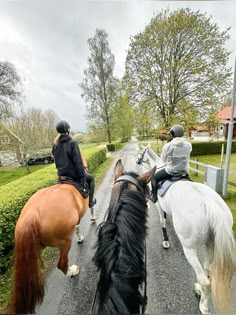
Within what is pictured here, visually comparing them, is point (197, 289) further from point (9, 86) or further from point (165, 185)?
point (9, 86)

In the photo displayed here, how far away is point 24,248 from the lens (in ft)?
6.05

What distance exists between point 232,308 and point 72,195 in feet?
8.31

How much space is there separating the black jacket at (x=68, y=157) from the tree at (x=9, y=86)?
43.9 feet

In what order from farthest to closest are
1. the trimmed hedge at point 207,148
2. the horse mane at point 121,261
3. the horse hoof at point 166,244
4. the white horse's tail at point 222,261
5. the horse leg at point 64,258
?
the trimmed hedge at point 207,148
the horse hoof at point 166,244
the horse leg at point 64,258
the white horse's tail at point 222,261
the horse mane at point 121,261

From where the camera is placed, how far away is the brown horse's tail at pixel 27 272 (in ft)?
5.82

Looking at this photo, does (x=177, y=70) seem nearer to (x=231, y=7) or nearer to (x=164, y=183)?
(x=231, y=7)

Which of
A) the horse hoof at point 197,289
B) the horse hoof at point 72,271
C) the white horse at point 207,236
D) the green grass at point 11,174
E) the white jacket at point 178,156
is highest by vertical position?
the white jacket at point 178,156

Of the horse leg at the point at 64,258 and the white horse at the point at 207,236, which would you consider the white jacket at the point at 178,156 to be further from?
the horse leg at the point at 64,258

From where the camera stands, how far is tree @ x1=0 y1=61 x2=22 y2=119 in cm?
1348

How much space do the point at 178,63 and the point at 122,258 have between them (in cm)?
1086

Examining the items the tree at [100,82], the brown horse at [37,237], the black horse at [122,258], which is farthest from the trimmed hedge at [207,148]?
the black horse at [122,258]

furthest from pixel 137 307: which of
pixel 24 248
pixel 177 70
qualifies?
pixel 177 70

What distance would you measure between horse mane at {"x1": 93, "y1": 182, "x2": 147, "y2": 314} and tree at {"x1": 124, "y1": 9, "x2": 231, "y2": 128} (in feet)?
31.6

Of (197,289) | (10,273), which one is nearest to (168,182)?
(197,289)
